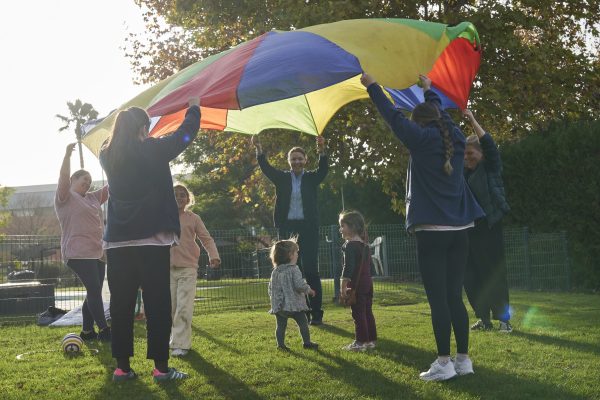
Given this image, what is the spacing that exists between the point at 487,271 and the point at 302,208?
2252 millimetres

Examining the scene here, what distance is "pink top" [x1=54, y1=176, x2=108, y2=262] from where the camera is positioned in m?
7.02

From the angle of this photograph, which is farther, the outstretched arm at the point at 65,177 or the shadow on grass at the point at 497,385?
the outstretched arm at the point at 65,177

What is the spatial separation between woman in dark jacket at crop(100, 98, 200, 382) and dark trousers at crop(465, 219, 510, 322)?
11.3ft

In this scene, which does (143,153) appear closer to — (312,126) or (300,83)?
(300,83)

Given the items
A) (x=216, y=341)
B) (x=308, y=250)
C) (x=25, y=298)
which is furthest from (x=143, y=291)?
(x=25, y=298)

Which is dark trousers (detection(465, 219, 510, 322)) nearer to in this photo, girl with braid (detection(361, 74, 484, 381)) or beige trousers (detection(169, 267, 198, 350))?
girl with braid (detection(361, 74, 484, 381))

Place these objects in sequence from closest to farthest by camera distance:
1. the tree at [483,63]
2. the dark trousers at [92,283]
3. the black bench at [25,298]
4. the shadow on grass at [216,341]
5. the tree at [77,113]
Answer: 1. the shadow on grass at [216,341]
2. the dark trousers at [92,283]
3. the black bench at [25,298]
4. the tree at [483,63]
5. the tree at [77,113]

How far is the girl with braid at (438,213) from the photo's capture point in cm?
479

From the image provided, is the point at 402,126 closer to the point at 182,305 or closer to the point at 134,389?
the point at 134,389

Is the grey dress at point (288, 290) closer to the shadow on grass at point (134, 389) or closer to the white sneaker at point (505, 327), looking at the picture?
Answer: the shadow on grass at point (134, 389)

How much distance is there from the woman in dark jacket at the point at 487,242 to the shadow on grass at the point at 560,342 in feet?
0.90

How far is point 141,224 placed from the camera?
4914 mm

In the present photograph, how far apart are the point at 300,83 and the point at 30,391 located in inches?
117

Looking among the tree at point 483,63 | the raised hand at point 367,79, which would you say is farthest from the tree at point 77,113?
the raised hand at point 367,79
